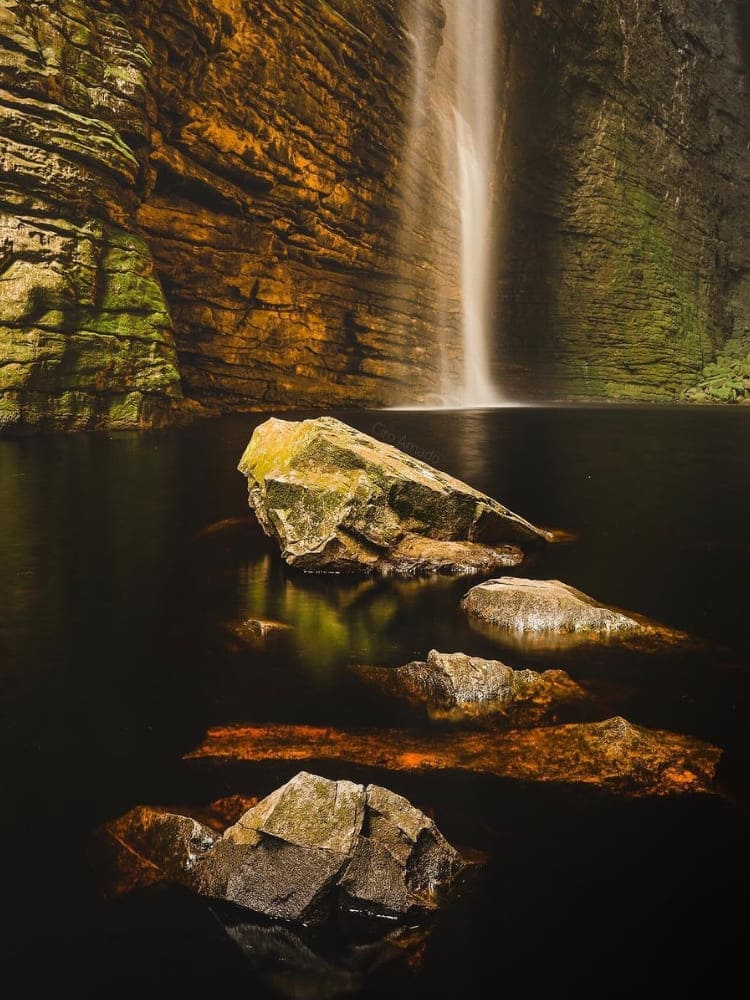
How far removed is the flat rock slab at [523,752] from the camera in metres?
5.53

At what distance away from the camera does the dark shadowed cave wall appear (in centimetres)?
2695

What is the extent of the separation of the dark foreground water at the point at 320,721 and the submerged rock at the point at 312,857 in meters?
0.18

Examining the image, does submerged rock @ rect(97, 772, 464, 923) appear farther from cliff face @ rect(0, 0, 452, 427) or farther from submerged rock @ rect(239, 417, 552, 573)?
cliff face @ rect(0, 0, 452, 427)

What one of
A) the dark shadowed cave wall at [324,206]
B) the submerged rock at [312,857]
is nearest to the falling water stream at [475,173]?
the dark shadowed cave wall at [324,206]

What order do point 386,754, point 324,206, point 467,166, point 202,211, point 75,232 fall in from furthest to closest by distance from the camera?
point 467,166 < point 324,206 < point 202,211 < point 75,232 < point 386,754

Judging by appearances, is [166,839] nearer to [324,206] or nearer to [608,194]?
[324,206]

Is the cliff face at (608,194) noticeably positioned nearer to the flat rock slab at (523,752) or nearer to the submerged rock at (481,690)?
the submerged rock at (481,690)

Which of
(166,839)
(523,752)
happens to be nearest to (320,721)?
(523,752)

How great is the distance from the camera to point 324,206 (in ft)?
136

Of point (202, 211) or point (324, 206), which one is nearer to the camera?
point (202, 211)

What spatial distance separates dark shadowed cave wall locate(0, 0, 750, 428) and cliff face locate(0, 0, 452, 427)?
0.33ft

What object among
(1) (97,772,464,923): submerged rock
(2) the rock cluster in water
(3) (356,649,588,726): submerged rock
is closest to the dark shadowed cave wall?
(2) the rock cluster in water

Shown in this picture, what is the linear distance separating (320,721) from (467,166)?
53628 mm

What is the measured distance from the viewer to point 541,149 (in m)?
57.3
